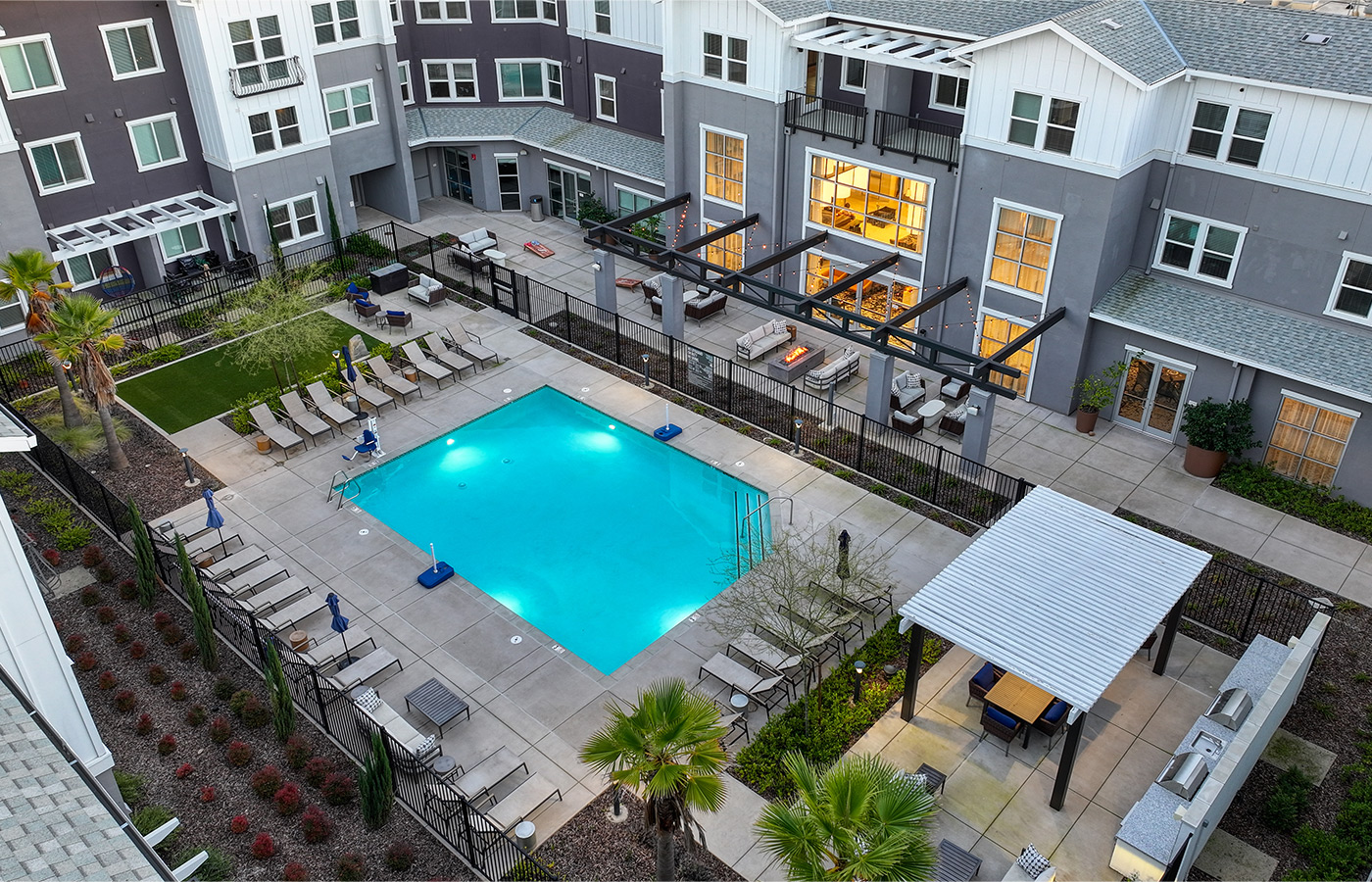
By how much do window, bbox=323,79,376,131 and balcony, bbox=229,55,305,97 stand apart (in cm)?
171

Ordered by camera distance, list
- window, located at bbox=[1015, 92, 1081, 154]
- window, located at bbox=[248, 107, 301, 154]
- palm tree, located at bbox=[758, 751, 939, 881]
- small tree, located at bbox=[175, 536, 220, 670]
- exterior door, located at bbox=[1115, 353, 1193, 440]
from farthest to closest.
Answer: window, located at bbox=[248, 107, 301, 154] < exterior door, located at bbox=[1115, 353, 1193, 440] < window, located at bbox=[1015, 92, 1081, 154] < small tree, located at bbox=[175, 536, 220, 670] < palm tree, located at bbox=[758, 751, 939, 881]

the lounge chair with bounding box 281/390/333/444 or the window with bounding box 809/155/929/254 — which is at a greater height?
the window with bounding box 809/155/929/254

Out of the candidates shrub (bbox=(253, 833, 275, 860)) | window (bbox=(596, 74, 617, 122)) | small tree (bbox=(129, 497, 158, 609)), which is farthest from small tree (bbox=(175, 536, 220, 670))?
window (bbox=(596, 74, 617, 122))

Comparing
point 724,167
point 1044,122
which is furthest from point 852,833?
point 724,167

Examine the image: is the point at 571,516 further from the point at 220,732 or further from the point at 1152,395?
the point at 1152,395

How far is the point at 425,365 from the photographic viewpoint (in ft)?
91.3

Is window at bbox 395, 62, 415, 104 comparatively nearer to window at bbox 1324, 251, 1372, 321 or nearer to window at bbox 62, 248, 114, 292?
window at bbox 62, 248, 114, 292

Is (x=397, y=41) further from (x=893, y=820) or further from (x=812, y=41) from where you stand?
(x=893, y=820)

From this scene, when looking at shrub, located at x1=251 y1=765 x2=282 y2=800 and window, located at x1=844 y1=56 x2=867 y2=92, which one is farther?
window, located at x1=844 y1=56 x2=867 y2=92

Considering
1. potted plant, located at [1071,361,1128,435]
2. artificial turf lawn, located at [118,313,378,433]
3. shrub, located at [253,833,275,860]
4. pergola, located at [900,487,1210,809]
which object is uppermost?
pergola, located at [900,487,1210,809]

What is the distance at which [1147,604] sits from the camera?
1664cm

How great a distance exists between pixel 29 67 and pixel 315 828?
76.4 ft

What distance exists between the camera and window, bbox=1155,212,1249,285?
918 inches

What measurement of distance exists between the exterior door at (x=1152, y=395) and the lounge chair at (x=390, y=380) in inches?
704
